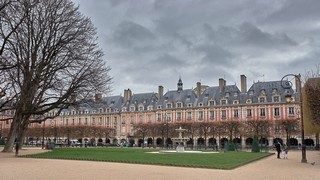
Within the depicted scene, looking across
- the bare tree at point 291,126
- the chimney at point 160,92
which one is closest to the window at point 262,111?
the bare tree at point 291,126

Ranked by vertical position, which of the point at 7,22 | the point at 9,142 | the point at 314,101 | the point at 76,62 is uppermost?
the point at 7,22

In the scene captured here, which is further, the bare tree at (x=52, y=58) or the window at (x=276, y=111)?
the window at (x=276, y=111)

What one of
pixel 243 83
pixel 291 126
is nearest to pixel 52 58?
pixel 291 126

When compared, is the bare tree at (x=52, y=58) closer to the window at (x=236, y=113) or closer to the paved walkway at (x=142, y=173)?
the paved walkway at (x=142, y=173)

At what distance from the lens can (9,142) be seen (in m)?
33.3

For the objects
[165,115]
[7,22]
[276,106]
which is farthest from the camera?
[165,115]

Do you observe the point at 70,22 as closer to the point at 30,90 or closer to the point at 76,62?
the point at 76,62

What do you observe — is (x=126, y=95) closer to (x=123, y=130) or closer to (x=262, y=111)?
(x=123, y=130)

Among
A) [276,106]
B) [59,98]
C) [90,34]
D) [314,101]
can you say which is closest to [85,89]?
[59,98]

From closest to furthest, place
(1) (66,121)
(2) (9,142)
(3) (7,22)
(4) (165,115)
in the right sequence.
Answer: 1. (3) (7,22)
2. (2) (9,142)
3. (4) (165,115)
4. (1) (66,121)

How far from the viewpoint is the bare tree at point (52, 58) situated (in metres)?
26.9

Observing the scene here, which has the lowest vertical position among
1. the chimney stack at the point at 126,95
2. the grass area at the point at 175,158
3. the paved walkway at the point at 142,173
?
the grass area at the point at 175,158

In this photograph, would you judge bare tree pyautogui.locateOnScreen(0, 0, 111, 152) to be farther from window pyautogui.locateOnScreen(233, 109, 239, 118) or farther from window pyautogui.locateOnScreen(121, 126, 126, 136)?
window pyautogui.locateOnScreen(121, 126, 126, 136)

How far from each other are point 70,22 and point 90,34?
2.08m
